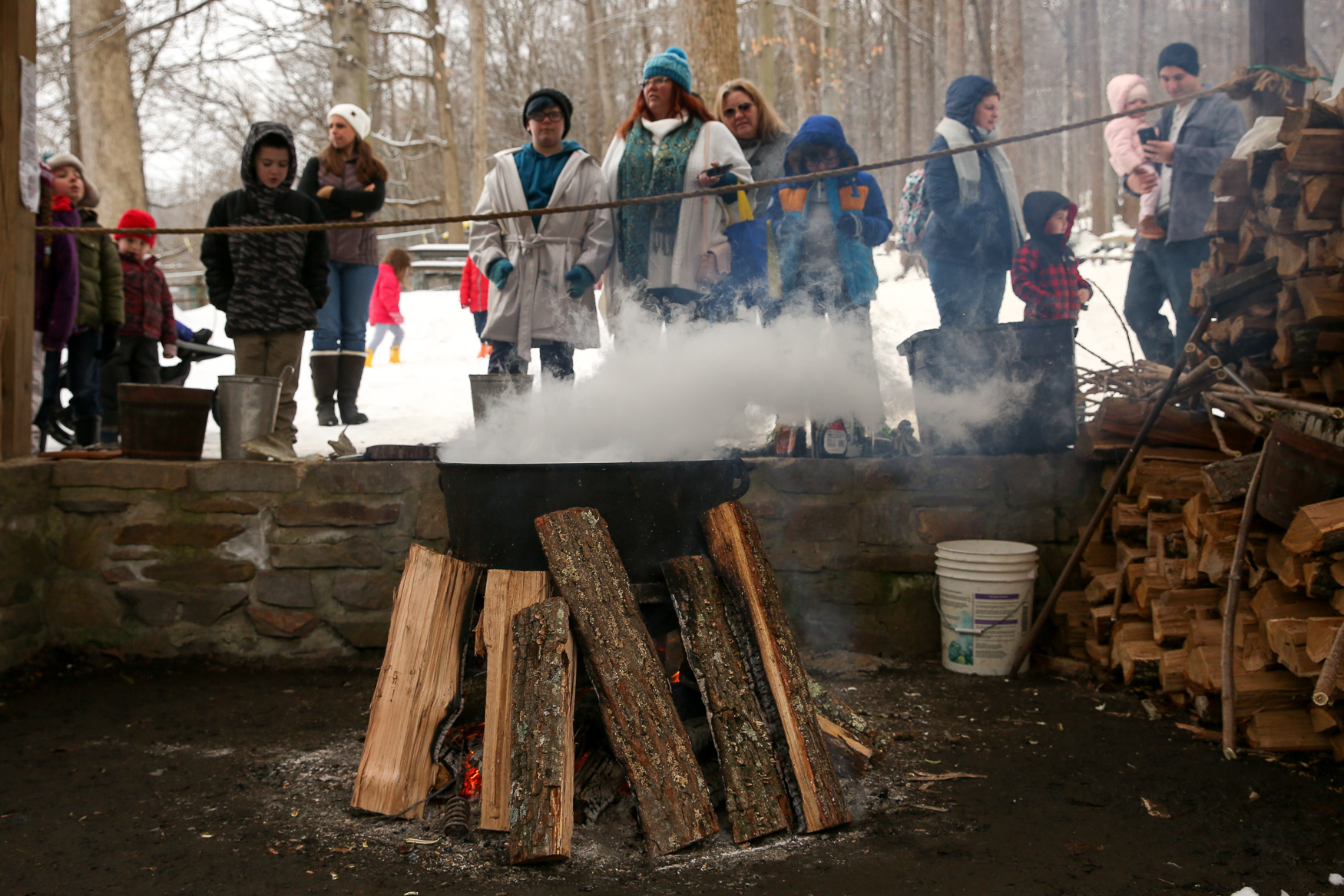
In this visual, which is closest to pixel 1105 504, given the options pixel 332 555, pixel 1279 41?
pixel 1279 41

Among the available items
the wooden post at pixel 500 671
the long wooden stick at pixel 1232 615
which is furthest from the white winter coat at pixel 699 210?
the long wooden stick at pixel 1232 615

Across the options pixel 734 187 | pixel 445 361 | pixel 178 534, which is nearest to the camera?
pixel 734 187

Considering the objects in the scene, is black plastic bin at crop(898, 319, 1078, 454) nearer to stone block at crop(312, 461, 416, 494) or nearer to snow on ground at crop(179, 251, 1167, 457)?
snow on ground at crop(179, 251, 1167, 457)

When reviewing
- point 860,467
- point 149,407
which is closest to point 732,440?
point 860,467

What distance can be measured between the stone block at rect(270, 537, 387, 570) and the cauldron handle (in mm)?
1899

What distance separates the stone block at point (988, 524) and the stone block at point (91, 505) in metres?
3.45

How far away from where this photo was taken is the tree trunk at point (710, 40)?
7.02 metres

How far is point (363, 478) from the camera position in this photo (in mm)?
4109

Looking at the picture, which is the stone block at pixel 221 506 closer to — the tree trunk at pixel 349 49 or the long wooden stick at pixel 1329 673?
the long wooden stick at pixel 1329 673

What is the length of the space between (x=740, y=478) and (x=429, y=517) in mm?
1761

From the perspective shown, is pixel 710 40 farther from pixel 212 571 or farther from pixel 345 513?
pixel 212 571

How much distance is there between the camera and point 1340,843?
7.57 ft

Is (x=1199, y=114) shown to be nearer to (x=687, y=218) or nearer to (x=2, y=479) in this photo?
(x=687, y=218)

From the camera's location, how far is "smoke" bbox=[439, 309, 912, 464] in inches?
117
